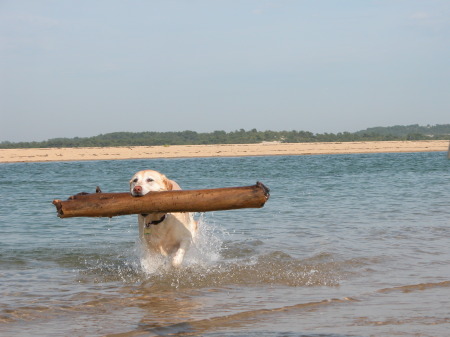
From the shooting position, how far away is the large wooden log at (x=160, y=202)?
643 cm

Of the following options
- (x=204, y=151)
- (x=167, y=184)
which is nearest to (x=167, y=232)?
(x=167, y=184)

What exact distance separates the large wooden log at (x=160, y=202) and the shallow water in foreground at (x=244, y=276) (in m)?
1.01

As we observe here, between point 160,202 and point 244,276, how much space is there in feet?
7.23

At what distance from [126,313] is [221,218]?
7.83m

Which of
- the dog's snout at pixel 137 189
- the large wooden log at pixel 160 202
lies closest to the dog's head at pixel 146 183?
the dog's snout at pixel 137 189

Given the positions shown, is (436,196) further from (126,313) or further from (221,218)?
(126,313)

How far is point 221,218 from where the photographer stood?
47.0ft

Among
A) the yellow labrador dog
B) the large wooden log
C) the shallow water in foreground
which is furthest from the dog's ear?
the large wooden log

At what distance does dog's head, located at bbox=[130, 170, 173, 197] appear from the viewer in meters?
6.87

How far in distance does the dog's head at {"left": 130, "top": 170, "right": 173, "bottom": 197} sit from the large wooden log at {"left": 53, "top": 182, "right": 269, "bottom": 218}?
0.11m

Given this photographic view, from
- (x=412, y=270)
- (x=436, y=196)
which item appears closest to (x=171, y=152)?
(x=436, y=196)

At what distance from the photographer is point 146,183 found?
7234 millimetres

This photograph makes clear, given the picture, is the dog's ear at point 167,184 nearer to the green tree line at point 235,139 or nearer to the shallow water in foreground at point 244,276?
the shallow water in foreground at point 244,276

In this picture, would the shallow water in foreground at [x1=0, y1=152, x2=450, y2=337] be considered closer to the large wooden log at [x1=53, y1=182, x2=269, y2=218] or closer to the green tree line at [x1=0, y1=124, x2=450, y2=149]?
the large wooden log at [x1=53, y1=182, x2=269, y2=218]
